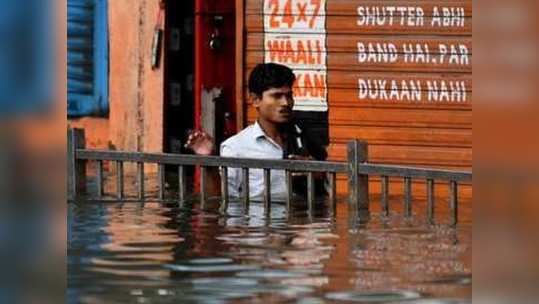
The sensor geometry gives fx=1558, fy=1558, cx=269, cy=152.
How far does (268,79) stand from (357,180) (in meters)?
1.03

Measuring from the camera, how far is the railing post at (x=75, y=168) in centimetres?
926

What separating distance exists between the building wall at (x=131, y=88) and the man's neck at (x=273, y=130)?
4.70m

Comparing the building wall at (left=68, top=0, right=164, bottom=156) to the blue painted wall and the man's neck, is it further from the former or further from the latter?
the man's neck

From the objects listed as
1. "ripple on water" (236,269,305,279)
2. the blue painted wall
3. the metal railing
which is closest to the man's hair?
the metal railing

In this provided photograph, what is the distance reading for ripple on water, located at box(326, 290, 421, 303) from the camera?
5141 millimetres

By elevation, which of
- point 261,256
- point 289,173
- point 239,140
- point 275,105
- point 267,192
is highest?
point 275,105

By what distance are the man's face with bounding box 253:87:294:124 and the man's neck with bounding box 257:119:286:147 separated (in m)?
0.03

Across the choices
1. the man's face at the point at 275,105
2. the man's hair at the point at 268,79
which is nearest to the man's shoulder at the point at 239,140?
the man's face at the point at 275,105

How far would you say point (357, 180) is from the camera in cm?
819

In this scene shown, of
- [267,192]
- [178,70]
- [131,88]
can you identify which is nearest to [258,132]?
[267,192]

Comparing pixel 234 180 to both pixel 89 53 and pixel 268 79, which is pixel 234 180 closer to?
pixel 268 79

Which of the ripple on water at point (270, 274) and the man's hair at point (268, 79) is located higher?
the man's hair at point (268, 79)

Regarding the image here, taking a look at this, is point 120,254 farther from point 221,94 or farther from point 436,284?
point 221,94

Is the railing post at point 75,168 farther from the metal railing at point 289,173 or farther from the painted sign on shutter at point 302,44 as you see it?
the painted sign on shutter at point 302,44
